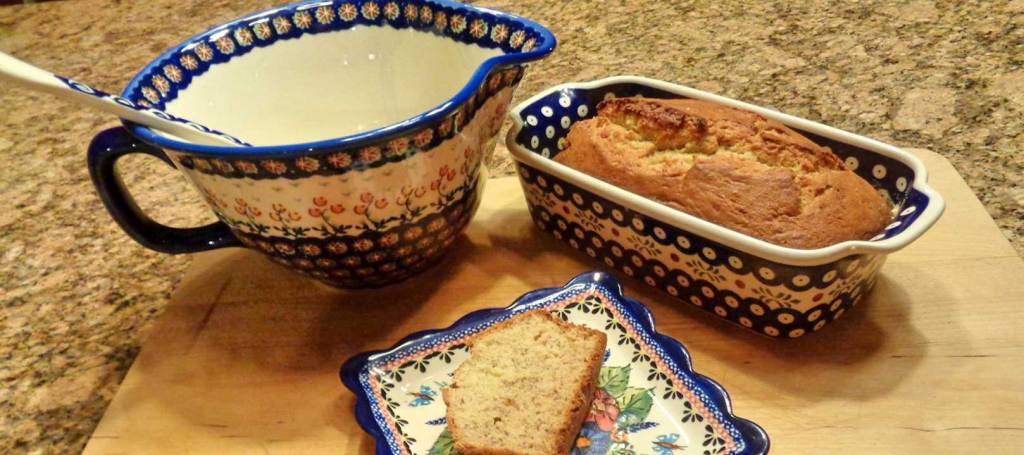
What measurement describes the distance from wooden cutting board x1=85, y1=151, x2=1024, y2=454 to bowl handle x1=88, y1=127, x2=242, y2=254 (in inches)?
4.1

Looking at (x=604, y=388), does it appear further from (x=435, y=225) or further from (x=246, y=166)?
(x=246, y=166)

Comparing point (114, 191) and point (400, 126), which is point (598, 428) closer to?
point (400, 126)

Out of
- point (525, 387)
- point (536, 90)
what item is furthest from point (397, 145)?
point (536, 90)

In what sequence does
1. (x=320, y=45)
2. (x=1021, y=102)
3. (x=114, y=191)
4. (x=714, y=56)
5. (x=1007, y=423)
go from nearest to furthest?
(x=1007, y=423) → (x=114, y=191) → (x=320, y=45) → (x=1021, y=102) → (x=714, y=56)

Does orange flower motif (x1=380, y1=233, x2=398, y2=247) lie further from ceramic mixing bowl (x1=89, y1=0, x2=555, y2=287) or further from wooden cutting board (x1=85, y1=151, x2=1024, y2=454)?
wooden cutting board (x1=85, y1=151, x2=1024, y2=454)

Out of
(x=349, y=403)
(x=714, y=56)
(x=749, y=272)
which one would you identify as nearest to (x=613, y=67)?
(x=714, y=56)

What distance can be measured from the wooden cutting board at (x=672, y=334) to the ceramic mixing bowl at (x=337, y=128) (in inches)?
2.8

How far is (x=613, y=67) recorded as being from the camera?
50.3 inches

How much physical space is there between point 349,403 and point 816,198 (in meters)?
0.49

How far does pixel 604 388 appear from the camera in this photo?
680 millimetres

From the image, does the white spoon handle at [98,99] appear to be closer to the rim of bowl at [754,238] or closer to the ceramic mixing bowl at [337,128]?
the ceramic mixing bowl at [337,128]

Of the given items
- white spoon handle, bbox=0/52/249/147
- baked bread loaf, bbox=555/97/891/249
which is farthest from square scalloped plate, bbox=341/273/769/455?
white spoon handle, bbox=0/52/249/147

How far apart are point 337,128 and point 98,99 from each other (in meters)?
0.33

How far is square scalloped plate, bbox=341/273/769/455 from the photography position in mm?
621
